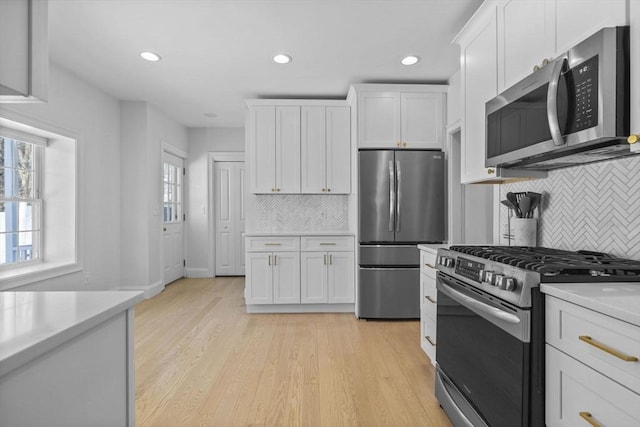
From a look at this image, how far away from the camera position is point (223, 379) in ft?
8.11

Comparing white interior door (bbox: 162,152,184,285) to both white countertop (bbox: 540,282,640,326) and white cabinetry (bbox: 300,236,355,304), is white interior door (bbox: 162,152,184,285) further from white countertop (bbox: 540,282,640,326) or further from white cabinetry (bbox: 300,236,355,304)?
white countertop (bbox: 540,282,640,326)

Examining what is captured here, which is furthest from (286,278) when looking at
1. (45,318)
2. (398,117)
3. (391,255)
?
(45,318)

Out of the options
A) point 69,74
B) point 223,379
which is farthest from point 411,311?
point 69,74

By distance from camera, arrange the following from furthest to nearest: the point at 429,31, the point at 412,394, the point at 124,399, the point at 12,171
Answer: the point at 12,171, the point at 429,31, the point at 412,394, the point at 124,399

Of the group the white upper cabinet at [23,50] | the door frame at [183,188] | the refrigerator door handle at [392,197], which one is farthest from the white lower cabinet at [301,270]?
the white upper cabinet at [23,50]

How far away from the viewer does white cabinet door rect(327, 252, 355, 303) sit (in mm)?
4059

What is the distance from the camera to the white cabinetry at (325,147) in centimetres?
424

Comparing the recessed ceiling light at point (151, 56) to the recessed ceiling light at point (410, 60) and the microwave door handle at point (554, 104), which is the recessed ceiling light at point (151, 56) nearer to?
the recessed ceiling light at point (410, 60)

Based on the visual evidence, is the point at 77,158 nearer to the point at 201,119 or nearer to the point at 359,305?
the point at 201,119

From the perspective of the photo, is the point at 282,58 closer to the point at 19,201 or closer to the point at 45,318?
the point at 19,201

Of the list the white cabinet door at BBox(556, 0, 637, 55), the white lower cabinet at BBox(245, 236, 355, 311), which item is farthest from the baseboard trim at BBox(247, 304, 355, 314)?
the white cabinet door at BBox(556, 0, 637, 55)

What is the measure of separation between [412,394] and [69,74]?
435 cm

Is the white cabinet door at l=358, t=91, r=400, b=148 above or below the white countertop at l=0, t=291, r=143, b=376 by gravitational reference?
above

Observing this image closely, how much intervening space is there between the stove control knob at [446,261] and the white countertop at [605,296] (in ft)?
2.27
